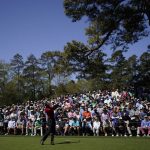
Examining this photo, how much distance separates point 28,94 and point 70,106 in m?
55.5

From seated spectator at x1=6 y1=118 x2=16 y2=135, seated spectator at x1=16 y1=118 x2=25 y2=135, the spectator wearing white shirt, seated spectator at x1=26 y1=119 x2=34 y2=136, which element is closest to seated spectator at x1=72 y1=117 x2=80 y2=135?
the spectator wearing white shirt

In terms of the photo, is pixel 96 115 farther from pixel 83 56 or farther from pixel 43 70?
pixel 43 70

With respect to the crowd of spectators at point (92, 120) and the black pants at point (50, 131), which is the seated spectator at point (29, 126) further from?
the black pants at point (50, 131)

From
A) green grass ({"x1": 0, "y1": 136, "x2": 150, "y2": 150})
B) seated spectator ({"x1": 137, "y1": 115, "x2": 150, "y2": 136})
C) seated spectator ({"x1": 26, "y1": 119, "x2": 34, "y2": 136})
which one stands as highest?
seated spectator ({"x1": 26, "y1": 119, "x2": 34, "y2": 136})

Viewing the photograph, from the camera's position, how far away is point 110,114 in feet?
77.2

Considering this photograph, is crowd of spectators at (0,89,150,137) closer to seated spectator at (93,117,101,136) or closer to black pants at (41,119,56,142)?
seated spectator at (93,117,101,136)

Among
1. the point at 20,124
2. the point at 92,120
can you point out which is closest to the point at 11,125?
the point at 20,124

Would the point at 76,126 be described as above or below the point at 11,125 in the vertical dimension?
below

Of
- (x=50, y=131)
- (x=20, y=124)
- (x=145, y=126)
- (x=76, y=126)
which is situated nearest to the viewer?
(x=50, y=131)

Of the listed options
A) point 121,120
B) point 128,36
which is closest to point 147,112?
point 121,120

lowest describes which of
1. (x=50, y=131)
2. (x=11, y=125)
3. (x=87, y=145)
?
(x=87, y=145)

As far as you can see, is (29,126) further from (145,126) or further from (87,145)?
(87,145)

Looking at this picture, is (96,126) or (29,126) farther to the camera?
(29,126)

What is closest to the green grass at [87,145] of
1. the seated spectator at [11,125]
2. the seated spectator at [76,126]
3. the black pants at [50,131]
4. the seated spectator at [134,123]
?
the black pants at [50,131]
